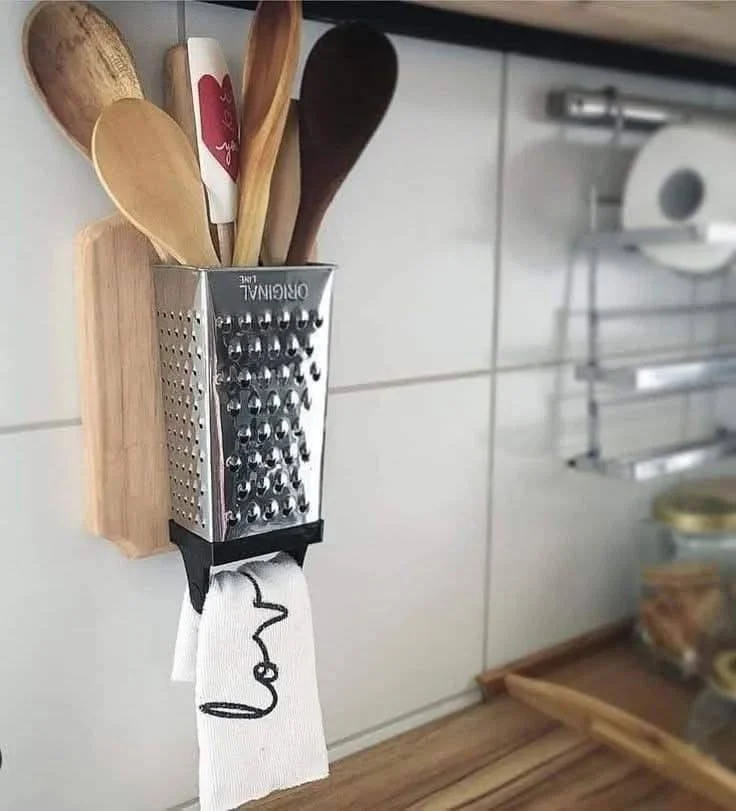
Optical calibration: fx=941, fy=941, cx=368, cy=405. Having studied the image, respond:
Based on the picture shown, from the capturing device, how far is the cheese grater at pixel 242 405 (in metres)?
0.59

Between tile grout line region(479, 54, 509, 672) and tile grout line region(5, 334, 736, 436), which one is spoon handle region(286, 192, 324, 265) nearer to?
tile grout line region(5, 334, 736, 436)

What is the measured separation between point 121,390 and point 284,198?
0.17 m

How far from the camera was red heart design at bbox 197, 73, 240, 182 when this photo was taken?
606 millimetres

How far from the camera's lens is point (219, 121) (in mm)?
610

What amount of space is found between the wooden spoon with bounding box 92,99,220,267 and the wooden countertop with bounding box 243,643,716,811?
1.50ft

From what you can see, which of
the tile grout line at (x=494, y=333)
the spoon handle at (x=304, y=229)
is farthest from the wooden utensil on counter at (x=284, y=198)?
the tile grout line at (x=494, y=333)

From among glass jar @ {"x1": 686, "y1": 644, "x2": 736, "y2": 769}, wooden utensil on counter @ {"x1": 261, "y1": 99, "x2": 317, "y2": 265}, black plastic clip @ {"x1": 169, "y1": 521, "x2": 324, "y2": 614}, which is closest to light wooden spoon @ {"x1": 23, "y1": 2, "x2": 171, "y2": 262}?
wooden utensil on counter @ {"x1": 261, "y1": 99, "x2": 317, "y2": 265}

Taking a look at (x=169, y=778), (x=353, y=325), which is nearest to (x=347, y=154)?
(x=353, y=325)

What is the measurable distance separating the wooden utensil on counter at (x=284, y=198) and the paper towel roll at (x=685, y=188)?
0.41m

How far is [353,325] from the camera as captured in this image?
781mm

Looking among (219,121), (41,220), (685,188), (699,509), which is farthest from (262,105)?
(699,509)

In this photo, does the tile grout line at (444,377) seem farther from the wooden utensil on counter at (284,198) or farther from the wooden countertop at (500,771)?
the wooden countertop at (500,771)

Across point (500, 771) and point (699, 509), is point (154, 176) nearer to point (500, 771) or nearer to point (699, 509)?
point (500, 771)

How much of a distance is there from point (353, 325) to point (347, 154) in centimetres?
18
